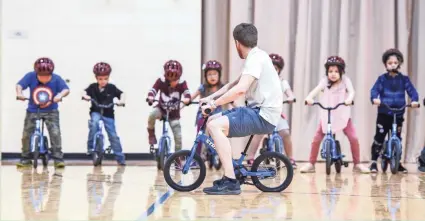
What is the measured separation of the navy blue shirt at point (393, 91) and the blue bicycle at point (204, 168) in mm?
2391

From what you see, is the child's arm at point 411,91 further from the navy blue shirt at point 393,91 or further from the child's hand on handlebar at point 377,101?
the child's hand on handlebar at point 377,101

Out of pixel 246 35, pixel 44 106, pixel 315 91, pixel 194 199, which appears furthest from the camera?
pixel 44 106

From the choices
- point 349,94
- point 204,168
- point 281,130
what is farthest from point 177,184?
point 281,130

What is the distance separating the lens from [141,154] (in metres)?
Result: 8.96

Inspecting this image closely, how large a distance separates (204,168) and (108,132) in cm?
A: 310

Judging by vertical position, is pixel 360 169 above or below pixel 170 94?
below

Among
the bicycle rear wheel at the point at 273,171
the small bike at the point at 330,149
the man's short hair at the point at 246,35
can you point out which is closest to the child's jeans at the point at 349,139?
the small bike at the point at 330,149

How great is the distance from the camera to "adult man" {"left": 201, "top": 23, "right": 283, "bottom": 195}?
495 cm

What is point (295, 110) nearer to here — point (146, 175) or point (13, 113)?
point (146, 175)

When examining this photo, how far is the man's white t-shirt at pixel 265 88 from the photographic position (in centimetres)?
501

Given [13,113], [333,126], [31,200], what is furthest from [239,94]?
[13,113]

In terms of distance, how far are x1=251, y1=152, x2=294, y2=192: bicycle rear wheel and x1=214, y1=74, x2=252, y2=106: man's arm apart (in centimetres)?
58

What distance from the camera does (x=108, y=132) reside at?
8031 millimetres

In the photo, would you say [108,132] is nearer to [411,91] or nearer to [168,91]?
[168,91]
